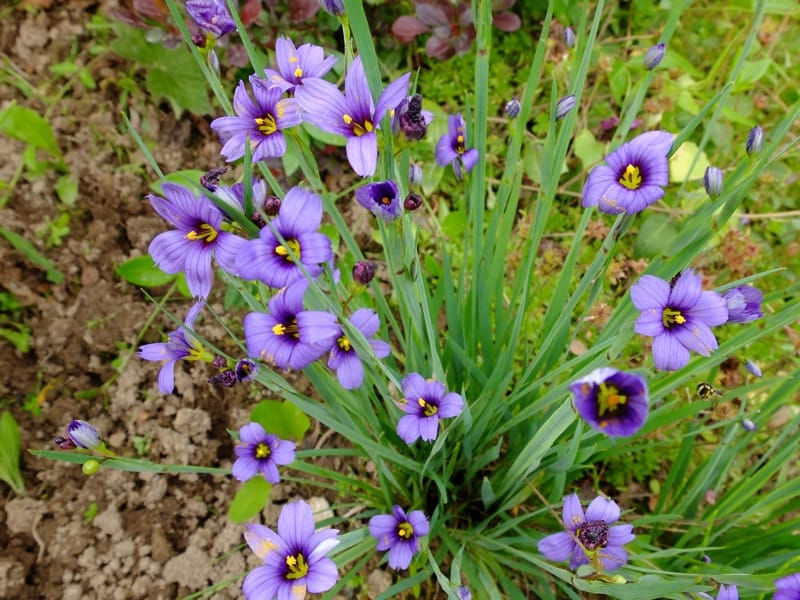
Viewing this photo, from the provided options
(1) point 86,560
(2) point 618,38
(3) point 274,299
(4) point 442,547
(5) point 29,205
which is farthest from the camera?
(2) point 618,38

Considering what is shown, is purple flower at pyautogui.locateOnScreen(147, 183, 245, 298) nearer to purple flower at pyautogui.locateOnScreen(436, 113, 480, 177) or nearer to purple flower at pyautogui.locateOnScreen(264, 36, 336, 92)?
purple flower at pyautogui.locateOnScreen(264, 36, 336, 92)

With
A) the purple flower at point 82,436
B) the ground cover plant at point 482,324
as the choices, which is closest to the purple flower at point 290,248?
the ground cover plant at point 482,324

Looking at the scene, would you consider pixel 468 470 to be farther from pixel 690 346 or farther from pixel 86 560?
pixel 86 560

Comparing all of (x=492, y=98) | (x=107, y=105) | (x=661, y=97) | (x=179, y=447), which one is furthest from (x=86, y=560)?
(x=661, y=97)

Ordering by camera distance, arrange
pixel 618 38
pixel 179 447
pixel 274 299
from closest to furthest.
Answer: pixel 274 299, pixel 179 447, pixel 618 38

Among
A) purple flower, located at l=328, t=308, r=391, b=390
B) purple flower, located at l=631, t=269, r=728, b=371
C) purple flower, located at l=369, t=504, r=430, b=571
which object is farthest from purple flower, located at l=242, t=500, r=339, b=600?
purple flower, located at l=631, t=269, r=728, b=371

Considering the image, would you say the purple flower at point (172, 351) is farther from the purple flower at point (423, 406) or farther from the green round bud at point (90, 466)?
the purple flower at point (423, 406)

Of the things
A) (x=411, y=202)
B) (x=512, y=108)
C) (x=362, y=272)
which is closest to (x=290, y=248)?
(x=362, y=272)
